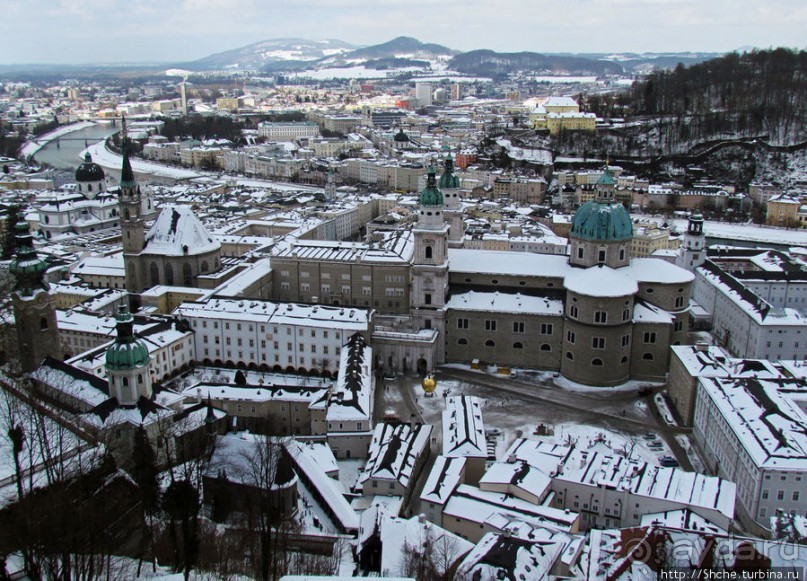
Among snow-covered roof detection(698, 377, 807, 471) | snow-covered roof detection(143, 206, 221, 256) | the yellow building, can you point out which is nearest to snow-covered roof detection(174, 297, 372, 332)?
snow-covered roof detection(143, 206, 221, 256)

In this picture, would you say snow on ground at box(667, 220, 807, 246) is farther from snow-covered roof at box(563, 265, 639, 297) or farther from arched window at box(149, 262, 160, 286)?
arched window at box(149, 262, 160, 286)

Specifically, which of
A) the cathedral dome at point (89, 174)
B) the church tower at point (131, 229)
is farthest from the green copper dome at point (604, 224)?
the cathedral dome at point (89, 174)

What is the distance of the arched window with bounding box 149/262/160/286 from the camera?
197 ft

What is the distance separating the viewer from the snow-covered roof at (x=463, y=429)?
3616cm

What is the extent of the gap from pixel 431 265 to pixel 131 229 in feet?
84.1

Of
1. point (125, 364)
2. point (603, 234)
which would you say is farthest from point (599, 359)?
point (125, 364)

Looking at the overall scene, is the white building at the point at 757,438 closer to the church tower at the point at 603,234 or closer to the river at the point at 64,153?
the church tower at the point at 603,234

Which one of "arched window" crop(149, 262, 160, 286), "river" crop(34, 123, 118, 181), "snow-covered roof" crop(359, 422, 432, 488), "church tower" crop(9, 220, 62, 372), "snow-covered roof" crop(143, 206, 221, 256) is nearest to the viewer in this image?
"snow-covered roof" crop(359, 422, 432, 488)

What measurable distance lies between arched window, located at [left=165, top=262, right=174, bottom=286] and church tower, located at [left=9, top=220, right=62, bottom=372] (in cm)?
2160

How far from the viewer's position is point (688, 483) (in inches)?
1286

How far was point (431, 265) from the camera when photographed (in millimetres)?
51156

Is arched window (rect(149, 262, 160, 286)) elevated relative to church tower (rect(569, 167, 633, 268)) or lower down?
lower down

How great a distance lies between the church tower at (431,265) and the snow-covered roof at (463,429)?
9.91 metres

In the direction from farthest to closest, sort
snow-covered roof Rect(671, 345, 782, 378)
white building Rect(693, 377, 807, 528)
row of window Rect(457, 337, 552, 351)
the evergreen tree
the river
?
1. the river
2. the evergreen tree
3. row of window Rect(457, 337, 552, 351)
4. snow-covered roof Rect(671, 345, 782, 378)
5. white building Rect(693, 377, 807, 528)
